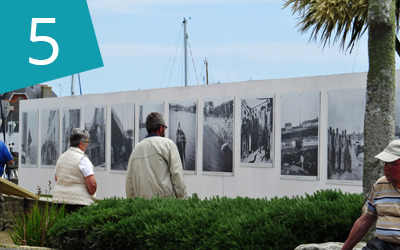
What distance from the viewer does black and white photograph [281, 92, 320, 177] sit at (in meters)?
13.8

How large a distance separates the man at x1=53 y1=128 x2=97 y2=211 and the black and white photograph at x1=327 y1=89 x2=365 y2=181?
232 inches

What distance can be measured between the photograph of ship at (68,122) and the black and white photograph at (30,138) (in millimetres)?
1476

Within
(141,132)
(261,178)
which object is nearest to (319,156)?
(261,178)

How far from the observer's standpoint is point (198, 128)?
52.5ft

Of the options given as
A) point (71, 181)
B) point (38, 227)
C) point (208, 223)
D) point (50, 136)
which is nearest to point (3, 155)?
point (38, 227)

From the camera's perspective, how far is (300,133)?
46.1ft

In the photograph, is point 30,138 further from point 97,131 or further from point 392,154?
point 392,154

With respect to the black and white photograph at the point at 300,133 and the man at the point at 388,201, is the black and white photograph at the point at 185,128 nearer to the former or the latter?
the black and white photograph at the point at 300,133

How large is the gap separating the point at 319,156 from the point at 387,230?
8830 millimetres

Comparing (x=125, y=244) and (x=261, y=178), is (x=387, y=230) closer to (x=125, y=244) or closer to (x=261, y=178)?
(x=125, y=244)

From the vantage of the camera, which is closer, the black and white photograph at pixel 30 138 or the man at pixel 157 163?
the man at pixel 157 163

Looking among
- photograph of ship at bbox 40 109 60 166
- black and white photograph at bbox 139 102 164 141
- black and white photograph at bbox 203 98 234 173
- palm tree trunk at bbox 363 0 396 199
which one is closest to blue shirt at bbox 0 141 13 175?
black and white photograph at bbox 203 98 234 173

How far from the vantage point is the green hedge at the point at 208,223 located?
7.04m

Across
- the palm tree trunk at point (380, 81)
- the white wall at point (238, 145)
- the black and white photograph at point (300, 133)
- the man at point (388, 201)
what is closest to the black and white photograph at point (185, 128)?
the white wall at point (238, 145)
